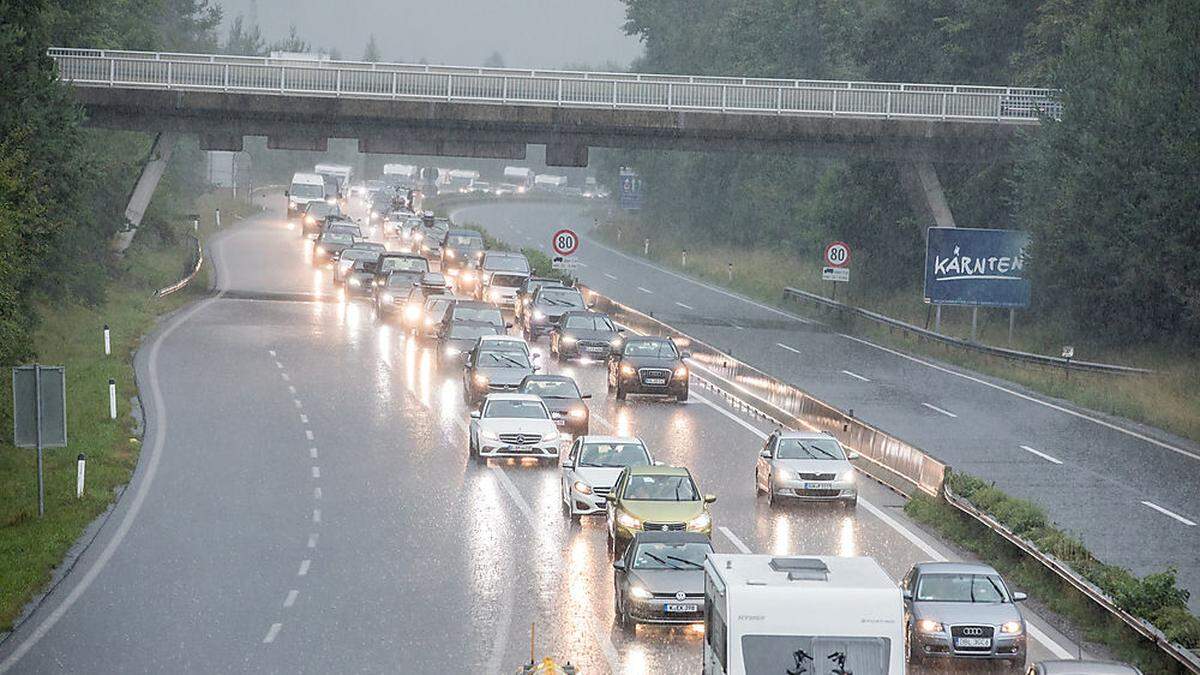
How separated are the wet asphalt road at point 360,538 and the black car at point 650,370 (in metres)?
0.52

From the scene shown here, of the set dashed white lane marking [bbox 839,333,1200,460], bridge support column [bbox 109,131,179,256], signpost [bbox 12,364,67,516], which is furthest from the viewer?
bridge support column [bbox 109,131,179,256]

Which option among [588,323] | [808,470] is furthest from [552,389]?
[588,323]

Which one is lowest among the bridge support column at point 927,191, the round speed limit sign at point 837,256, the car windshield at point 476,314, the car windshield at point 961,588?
the car windshield at point 961,588

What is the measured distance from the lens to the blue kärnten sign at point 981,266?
193 feet

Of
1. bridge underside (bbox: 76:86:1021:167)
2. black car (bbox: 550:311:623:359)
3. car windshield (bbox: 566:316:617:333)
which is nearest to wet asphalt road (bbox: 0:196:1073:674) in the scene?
black car (bbox: 550:311:623:359)

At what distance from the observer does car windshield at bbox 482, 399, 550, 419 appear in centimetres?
3628

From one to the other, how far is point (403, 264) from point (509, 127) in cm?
876

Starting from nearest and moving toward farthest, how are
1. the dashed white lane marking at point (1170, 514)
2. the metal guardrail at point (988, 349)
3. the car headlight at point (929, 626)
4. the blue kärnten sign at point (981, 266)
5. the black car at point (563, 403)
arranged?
1. the car headlight at point (929, 626)
2. the dashed white lane marking at point (1170, 514)
3. the black car at point (563, 403)
4. the metal guardrail at point (988, 349)
5. the blue kärnten sign at point (981, 266)

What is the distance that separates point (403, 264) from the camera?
67.8 m

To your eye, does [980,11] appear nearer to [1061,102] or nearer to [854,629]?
[1061,102]

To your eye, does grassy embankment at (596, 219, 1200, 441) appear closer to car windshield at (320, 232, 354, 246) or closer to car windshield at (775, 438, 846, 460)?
car windshield at (775, 438, 846, 460)

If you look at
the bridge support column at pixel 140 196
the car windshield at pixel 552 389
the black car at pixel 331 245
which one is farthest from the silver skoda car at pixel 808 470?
the black car at pixel 331 245

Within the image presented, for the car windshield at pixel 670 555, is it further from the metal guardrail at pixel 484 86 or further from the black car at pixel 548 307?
the metal guardrail at pixel 484 86

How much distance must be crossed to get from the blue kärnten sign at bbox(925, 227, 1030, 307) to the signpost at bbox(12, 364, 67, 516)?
36.9 metres
